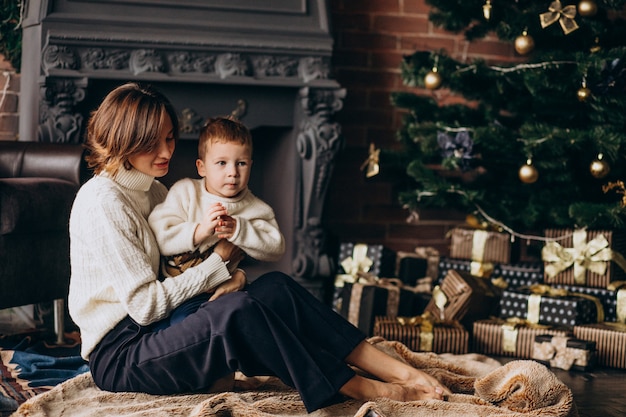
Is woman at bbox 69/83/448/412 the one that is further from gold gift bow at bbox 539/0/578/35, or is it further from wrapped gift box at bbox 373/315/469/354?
gold gift bow at bbox 539/0/578/35

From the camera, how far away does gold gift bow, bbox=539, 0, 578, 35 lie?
3.15 m

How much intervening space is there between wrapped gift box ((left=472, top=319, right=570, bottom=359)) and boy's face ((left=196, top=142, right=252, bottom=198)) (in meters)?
1.29

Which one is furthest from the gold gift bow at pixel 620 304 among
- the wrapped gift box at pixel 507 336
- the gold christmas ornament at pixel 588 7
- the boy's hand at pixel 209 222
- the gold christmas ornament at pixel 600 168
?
the boy's hand at pixel 209 222

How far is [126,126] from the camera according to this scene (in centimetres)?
191

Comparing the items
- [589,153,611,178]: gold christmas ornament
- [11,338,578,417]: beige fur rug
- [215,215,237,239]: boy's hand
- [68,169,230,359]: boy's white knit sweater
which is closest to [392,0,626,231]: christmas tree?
[589,153,611,178]: gold christmas ornament

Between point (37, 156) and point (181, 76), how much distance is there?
2.16ft

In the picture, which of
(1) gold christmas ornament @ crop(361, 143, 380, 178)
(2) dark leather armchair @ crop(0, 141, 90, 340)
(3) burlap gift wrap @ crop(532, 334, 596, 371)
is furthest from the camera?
(1) gold christmas ornament @ crop(361, 143, 380, 178)

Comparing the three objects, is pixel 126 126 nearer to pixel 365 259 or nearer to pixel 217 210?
pixel 217 210

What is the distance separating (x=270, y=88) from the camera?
3.41 m

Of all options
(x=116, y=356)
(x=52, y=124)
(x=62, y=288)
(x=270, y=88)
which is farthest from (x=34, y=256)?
(x=270, y=88)

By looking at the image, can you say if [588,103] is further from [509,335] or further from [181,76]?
[181,76]

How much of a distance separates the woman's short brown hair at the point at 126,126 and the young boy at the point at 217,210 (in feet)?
0.53

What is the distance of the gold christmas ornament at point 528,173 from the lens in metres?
3.20

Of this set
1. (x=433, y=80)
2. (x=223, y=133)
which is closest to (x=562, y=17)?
(x=433, y=80)
